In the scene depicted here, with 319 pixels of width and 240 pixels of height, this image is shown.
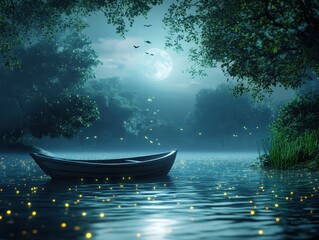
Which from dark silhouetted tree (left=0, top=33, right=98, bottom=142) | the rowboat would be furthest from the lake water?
dark silhouetted tree (left=0, top=33, right=98, bottom=142)

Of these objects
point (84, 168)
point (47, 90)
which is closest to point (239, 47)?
point (84, 168)

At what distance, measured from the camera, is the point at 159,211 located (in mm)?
14797

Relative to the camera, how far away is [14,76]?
231 ft

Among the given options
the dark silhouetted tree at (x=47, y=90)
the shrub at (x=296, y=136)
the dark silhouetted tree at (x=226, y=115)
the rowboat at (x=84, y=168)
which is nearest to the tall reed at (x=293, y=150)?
the shrub at (x=296, y=136)

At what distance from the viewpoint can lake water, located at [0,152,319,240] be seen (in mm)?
11234

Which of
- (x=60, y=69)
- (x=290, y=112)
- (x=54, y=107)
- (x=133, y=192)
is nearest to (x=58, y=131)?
(x=54, y=107)

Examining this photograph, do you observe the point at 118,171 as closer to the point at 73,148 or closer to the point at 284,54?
the point at 284,54

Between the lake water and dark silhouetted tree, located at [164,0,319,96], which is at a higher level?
dark silhouetted tree, located at [164,0,319,96]

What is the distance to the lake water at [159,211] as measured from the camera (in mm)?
Answer: 11234

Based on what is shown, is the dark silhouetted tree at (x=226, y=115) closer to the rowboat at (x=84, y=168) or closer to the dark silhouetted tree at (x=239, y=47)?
the dark silhouetted tree at (x=239, y=47)

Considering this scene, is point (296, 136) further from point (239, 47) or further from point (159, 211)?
point (159, 211)

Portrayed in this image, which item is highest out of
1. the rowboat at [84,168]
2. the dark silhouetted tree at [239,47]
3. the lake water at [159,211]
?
the dark silhouetted tree at [239,47]

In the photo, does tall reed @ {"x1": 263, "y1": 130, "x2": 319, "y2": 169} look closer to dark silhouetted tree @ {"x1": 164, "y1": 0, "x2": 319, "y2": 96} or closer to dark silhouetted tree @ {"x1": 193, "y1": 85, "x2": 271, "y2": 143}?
dark silhouetted tree @ {"x1": 164, "y1": 0, "x2": 319, "y2": 96}

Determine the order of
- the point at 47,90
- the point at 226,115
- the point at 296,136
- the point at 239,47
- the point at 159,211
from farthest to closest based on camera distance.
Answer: the point at 226,115 → the point at 47,90 → the point at 296,136 → the point at 239,47 → the point at 159,211
